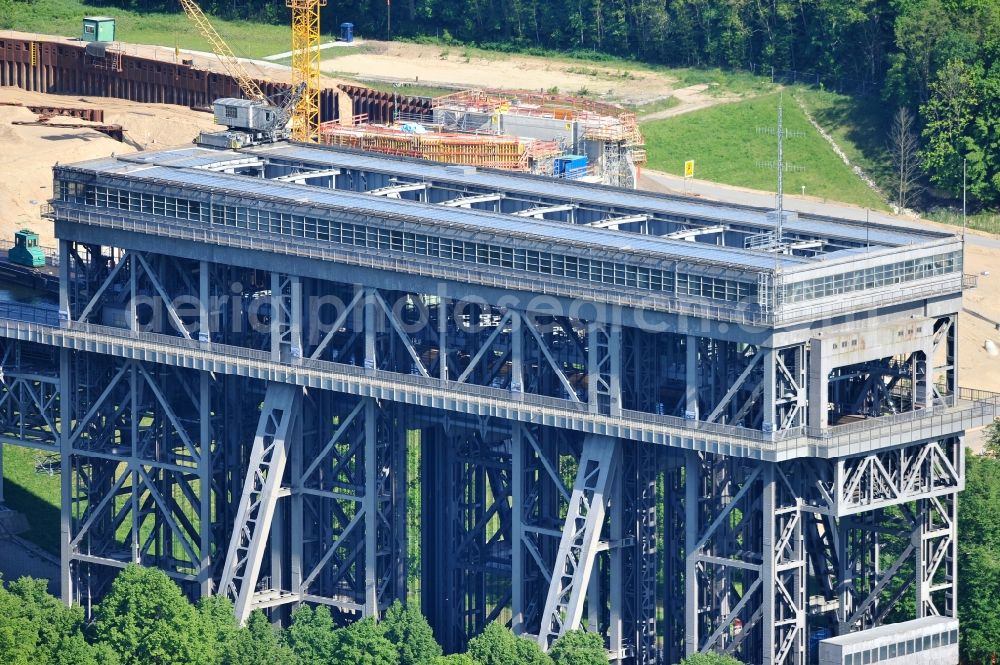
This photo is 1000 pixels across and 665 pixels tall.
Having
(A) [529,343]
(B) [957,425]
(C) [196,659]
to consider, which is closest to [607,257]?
(A) [529,343]

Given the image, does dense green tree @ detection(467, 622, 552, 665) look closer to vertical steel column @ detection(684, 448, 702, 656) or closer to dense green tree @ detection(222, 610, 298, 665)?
vertical steel column @ detection(684, 448, 702, 656)

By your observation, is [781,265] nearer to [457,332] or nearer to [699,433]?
[699,433]

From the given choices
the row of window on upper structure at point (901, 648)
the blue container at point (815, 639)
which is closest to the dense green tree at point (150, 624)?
the blue container at point (815, 639)

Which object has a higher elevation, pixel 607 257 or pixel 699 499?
pixel 607 257

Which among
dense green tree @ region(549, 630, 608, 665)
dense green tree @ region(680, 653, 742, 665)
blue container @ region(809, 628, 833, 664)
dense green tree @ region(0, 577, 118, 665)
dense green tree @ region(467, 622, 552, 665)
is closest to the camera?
dense green tree @ region(680, 653, 742, 665)

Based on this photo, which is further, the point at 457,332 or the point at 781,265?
the point at 457,332

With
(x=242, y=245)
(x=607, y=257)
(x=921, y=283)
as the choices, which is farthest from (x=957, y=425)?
(x=242, y=245)

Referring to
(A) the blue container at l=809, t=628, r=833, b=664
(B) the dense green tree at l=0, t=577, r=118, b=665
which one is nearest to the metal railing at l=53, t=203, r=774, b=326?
(A) the blue container at l=809, t=628, r=833, b=664

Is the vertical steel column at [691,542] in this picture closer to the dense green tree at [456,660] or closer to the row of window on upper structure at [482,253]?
the row of window on upper structure at [482,253]
